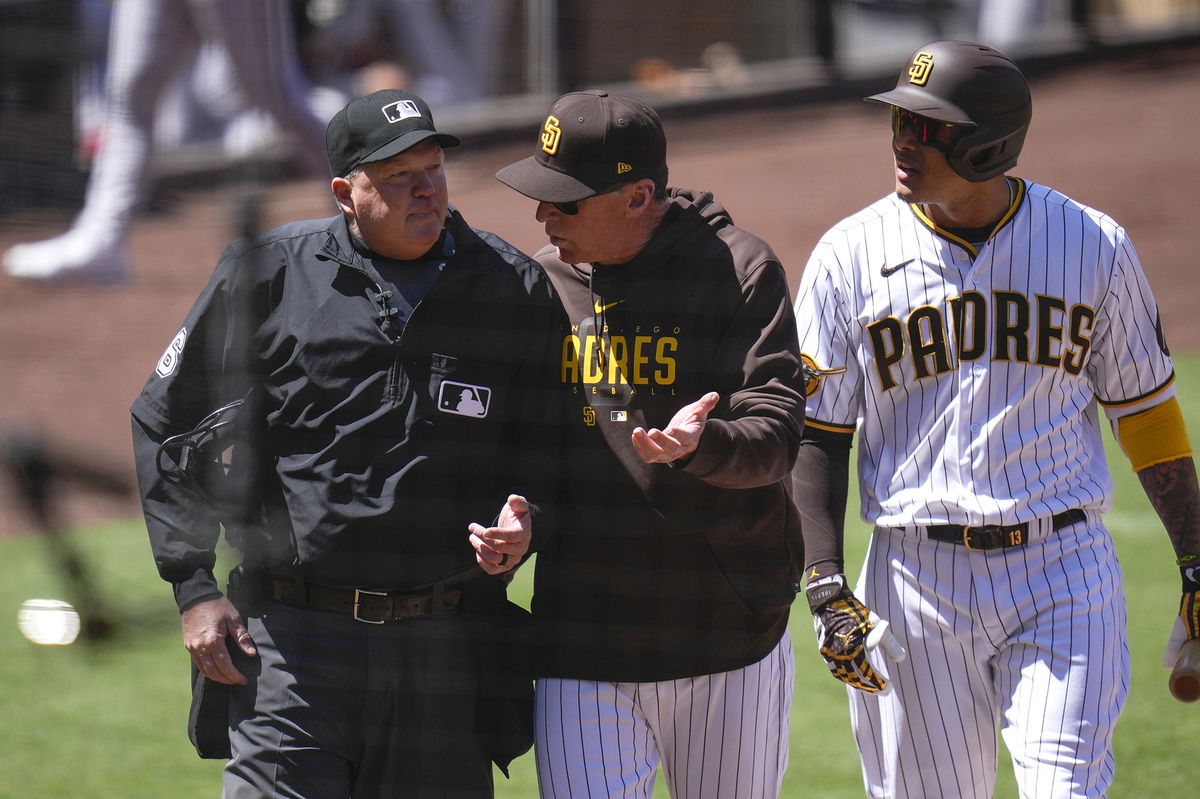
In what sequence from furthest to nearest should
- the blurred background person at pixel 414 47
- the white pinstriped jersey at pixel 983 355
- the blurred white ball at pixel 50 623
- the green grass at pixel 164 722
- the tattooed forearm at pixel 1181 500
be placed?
1. the green grass at pixel 164 722
2. the blurred background person at pixel 414 47
3. the tattooed forearm at pixel 1181 500
4. the white pinstriped jersey at pixel 983 355
5. the blurred white ball at pixel 50 623

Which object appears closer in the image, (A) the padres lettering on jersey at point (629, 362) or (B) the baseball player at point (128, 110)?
(B) the baseball player at point (128, 110)

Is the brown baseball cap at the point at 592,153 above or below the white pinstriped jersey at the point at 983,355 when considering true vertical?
above

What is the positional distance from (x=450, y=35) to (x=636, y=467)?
666 centimetres

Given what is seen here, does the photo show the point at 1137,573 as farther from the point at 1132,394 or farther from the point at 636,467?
the point at 636,467

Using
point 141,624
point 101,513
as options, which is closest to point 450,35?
point 101,513

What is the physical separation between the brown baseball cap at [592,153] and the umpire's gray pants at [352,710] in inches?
31.9

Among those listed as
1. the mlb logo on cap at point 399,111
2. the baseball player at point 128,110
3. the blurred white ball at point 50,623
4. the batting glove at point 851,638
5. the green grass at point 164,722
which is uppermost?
the mlb logo on cap at point 399,111

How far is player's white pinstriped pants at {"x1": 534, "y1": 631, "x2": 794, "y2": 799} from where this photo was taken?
2736 mm

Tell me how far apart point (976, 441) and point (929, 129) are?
1.99ft

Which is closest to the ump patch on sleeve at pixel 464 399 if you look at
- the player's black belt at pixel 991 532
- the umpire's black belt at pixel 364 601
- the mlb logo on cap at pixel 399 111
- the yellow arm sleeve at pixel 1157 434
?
the umpire's black belt at pixel 364 601

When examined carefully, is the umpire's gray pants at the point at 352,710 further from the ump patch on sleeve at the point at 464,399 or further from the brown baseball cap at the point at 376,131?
the brown baseball cap at the point at 376,131

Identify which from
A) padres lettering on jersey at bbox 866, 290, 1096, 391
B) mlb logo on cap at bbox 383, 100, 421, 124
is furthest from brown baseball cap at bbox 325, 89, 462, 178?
padres lettering on jersey at bbox 866, 290, 1096, 391

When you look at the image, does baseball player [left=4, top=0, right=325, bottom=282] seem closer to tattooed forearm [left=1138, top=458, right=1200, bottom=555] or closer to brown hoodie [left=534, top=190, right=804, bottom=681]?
brown hoodie [left=534, top=190, right=804, bottom=681]

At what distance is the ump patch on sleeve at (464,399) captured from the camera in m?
2.72
